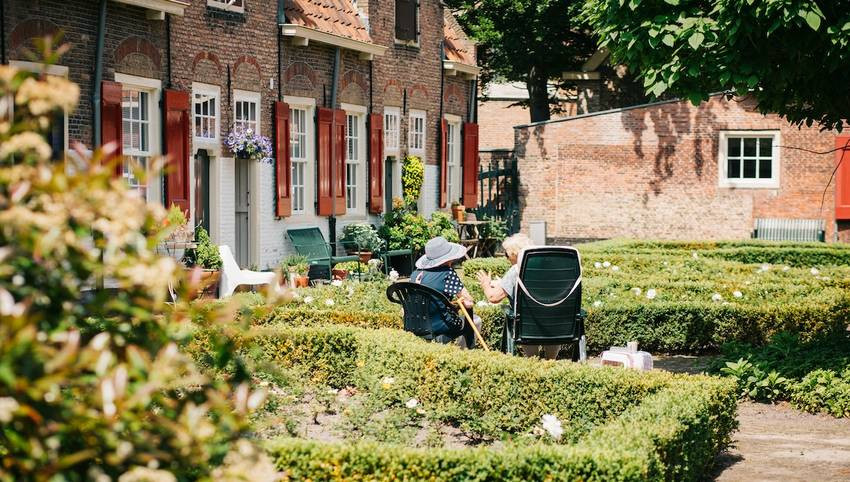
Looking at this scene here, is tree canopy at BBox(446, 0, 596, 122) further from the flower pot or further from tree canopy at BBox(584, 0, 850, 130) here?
tree canopy at BBox(584, 0, 850, 130)

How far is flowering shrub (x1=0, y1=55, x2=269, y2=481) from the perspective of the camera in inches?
102

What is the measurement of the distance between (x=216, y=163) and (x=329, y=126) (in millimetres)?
3292

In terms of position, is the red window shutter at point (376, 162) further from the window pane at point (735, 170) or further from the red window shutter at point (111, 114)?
the window pane at point (735, 170)

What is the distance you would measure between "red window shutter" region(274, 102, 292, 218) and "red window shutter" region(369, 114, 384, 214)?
2.98 meters

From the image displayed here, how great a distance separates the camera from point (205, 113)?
56.2 feet

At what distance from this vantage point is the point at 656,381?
24.4 feet

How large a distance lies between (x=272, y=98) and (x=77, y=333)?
1630 cm

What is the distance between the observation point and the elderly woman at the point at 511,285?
33.0 ft

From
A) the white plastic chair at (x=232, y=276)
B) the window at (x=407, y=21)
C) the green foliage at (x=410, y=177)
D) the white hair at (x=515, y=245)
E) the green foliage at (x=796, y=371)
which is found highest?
the window at (x=407, y=21)

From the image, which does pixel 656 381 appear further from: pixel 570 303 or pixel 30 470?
pixel 30 470

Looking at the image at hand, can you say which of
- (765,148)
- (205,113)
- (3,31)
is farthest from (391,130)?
(3,31)

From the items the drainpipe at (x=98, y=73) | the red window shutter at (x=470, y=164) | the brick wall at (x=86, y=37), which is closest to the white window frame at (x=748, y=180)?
the red window shutter at (x=470, y=164)

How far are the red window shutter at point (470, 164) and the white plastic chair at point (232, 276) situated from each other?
33.7 feet

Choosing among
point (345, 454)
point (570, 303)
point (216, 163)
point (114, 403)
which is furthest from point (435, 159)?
point (114, 403)
